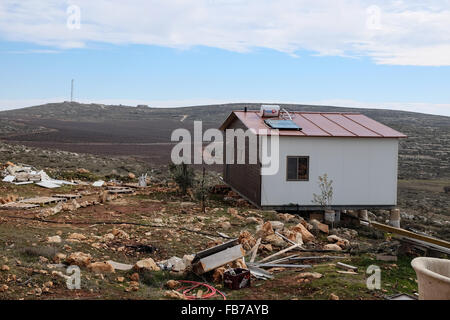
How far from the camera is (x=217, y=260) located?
319 inches

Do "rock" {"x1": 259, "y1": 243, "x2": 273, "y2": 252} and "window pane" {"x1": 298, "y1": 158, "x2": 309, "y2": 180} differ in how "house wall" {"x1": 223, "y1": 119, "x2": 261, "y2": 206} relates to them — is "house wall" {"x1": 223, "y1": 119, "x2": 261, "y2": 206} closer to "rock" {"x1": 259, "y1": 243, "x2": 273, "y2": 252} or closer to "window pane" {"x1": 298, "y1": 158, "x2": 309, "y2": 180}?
"window pane" {"x1": 298, "y1": 158, "x2": 309, "y2": 180}

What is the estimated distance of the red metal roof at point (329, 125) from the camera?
15773mm

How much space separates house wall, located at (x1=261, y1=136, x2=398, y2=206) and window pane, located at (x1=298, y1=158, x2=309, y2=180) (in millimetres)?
155

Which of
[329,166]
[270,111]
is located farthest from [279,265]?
[270,111]

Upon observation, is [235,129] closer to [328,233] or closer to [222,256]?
[328,233]

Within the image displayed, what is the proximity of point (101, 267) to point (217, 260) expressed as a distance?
6.67ft

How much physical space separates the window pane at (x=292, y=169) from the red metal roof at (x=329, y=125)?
0.93m

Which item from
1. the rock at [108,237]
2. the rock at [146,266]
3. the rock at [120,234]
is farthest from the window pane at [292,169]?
the rock at [146,266]

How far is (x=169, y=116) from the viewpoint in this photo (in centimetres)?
9694

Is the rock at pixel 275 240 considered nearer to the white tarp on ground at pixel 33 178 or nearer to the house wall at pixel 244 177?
the house wall at pixel 244 177

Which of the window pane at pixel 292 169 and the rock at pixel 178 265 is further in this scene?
the window pane at pixel 292 169
